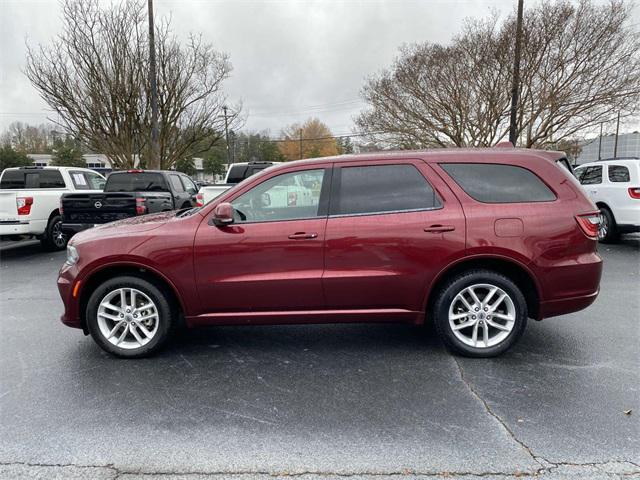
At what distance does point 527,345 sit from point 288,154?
66.7m

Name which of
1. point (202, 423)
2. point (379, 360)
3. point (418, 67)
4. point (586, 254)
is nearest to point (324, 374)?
point (379, 360)

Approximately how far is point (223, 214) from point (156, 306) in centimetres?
104

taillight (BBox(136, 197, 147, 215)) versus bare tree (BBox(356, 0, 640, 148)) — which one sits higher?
bare tree (BBox(356, 0, 640, 148))

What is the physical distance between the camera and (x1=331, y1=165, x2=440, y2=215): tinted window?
12.0 feet

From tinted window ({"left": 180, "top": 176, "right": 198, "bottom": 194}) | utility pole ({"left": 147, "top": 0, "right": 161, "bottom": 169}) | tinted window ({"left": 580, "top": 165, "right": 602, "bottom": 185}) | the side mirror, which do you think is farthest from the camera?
utility pole ({"left": 147, "top": 0, "right": 161, "bottom": 169})

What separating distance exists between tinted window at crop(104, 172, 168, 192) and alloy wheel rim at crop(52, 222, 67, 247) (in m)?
1.36

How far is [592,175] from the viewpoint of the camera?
32.7 feet

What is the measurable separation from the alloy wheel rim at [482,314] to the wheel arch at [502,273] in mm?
168

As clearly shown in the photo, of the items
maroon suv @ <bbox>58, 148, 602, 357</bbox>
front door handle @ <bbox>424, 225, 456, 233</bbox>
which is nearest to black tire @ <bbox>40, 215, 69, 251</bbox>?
maroon suv @ <bbox>58, 148, 602, 357</bbox>

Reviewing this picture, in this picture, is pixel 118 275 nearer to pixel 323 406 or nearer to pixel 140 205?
pixel 323 406

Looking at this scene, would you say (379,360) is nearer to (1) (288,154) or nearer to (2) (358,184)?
(2) (358,184)

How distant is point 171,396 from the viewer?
3.15 meters

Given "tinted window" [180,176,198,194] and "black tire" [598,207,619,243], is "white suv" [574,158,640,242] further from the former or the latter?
"tinted window" [180,176,198,194]

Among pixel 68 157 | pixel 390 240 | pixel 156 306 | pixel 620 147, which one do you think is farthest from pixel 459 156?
pixel 620 147
